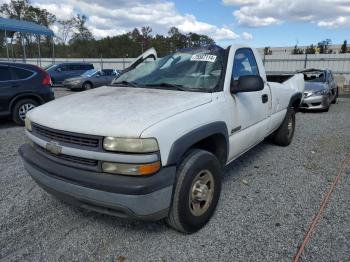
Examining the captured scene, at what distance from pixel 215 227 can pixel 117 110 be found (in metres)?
1.50

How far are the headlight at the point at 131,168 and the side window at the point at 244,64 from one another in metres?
1.68

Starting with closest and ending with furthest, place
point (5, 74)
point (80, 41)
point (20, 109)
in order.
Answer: point (5, 74) → point (20, 109) → point (80, 41)

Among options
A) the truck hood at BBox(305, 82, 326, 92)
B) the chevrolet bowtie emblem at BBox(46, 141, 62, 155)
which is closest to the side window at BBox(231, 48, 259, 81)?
the chevrolet bowtie emblem at BBox(46, 141, 62, 155)

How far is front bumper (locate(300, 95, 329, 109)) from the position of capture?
10875mm

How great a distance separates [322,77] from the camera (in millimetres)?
12266

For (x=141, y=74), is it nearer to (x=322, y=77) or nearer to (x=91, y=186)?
(x=91, y=186)

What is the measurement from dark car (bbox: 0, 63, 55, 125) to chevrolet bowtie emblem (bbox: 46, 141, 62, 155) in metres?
5.97

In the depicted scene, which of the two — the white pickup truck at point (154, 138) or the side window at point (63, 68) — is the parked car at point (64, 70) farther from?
the white pickup truck at point (154, 138)

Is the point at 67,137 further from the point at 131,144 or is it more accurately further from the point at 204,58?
the point at 204,58

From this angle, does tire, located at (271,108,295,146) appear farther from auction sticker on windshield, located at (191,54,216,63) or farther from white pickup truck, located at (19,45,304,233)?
auction sticker on windshield, located at (191,54,216,63)

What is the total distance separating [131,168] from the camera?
249 cm

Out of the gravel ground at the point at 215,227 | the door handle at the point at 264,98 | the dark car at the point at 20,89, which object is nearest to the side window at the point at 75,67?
the dark car at the point at 20,89

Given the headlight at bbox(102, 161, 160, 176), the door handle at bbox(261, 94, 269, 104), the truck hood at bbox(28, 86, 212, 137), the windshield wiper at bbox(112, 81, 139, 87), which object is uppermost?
the windshield wiper at bbox(112, 81, 139, 87)

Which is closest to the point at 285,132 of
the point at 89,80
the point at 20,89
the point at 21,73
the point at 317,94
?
the point at 317,94
